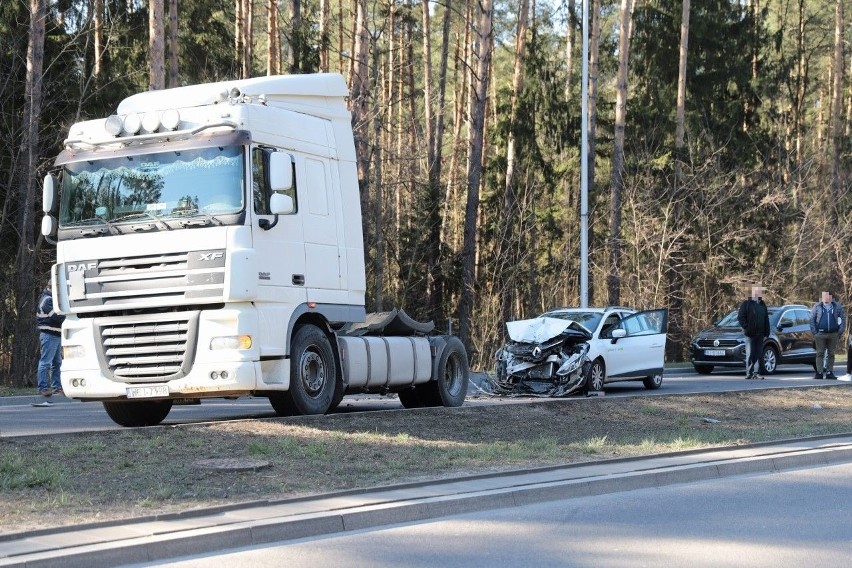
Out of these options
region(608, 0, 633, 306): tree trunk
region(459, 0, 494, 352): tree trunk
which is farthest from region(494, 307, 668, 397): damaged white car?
region(608, 0, 633, 306): tree trunk

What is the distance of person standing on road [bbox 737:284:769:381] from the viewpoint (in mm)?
25844

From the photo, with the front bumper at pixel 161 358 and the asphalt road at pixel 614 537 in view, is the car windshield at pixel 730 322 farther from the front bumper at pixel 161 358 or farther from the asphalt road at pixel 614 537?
the asphalt road at pixel 614 537

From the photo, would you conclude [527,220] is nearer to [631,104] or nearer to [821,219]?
[631,104]

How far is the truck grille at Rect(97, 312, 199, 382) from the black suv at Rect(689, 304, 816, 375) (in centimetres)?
1905

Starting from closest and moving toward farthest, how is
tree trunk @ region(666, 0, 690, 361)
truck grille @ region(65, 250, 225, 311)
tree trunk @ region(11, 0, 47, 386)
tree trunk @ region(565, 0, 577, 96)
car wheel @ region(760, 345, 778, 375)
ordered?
truck grille @ region(65, 250, 225, 311)
tree trunk @ region(11, 0, 47, 386)
car wheel @ region(760, 345, 778, 375)
tree trunk @ region(666, 0, 690, 361)
tree trunk @ region(565, 0, 577, 96)

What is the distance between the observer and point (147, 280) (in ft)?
44.3

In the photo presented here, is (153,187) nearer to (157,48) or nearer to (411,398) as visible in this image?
A: (411,398)

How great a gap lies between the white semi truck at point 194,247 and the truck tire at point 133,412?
1.47 m

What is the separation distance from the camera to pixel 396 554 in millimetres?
8070

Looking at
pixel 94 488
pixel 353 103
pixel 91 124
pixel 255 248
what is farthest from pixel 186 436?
pixel 353 103

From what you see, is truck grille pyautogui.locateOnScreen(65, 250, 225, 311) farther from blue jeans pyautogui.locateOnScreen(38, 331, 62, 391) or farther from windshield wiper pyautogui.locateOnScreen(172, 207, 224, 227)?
blue jeans pyautogui.locateOnScreen(38, 331, 62, 391)

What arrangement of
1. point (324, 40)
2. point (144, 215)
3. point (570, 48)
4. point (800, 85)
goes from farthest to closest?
1. point (800, 85)
2. point (570, 48)
3. point (324, 40)
4. point (144, 215)

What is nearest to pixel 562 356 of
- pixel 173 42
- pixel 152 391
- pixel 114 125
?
pixel 152 391

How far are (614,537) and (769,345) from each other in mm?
22279
